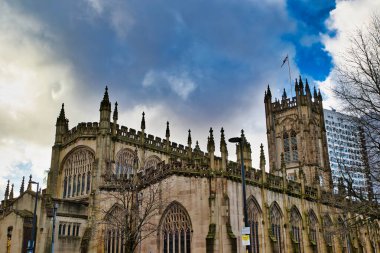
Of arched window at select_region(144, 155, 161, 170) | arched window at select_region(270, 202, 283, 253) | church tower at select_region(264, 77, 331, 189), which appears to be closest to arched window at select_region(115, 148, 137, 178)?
arched window at select_region(144, 155, 161, 170)

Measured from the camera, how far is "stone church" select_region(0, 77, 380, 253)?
29672mm

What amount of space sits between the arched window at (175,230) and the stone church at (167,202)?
2.9 inches

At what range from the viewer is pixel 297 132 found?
68.9 meters

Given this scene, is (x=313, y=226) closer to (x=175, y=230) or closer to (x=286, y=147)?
(x=175, y=230)

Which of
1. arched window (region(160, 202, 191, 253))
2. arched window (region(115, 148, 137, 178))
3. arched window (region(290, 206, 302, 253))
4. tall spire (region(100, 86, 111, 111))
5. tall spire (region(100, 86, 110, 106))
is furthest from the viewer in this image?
arched window (region(115, 148, 137, 178))

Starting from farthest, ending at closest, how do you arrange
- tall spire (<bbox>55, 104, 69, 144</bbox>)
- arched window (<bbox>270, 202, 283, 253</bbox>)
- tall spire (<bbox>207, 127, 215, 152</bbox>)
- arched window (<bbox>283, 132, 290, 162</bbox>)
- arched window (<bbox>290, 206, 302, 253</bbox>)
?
arched window (<bbox>283, 132, 290, 162</bbox>) < tall spire (<bbox>55, 104, 69, 144</bbox>) < arched window (<bbox>290, 206, 302, 253</bbox>) < arched window (<bbox>270, 202, 283, 253</bbox>) < tall spire (<bbox>207, 127, 215, 152</bbox>)

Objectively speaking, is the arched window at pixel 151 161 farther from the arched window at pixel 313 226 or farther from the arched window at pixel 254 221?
the arched window at pixel 313 226

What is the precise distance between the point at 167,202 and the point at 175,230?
216cm

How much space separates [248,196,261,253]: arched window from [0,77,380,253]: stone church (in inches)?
3.2

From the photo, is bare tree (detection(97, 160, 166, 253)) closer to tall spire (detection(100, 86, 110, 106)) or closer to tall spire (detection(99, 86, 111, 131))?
tall spire (detection(99, 86, 111, 131))

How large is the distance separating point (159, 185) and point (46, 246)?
40.0ft

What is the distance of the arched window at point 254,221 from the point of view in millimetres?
32875

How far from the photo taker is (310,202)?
41.7 m

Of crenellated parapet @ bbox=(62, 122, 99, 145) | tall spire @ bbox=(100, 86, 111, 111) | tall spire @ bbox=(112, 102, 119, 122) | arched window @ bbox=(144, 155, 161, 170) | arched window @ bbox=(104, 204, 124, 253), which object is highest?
tall spire @ bbox=(100, 86, 111, 111)
